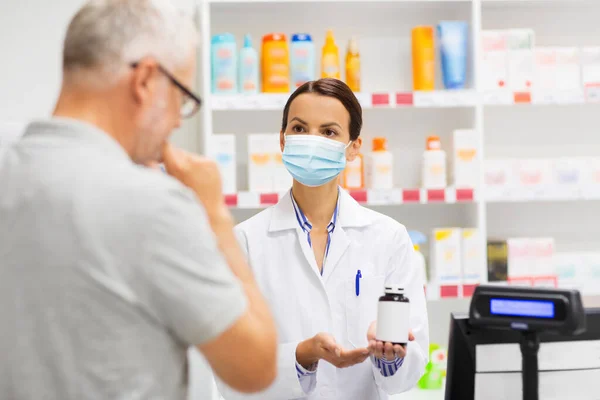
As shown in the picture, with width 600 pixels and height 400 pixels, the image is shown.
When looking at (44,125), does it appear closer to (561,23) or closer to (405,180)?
(405,180)

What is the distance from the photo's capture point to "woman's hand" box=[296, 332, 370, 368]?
5.60 feet

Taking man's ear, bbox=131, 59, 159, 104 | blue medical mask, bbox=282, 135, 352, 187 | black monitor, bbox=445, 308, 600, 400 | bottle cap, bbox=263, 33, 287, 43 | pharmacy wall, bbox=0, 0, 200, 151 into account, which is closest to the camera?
man's ear, bbox=131, 59, 159, 104

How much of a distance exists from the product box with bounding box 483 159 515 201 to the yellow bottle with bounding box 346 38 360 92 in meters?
0.74

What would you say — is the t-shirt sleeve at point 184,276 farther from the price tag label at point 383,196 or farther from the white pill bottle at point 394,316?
the price tag label at point 383,196

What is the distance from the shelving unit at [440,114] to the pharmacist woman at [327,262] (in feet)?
5.04

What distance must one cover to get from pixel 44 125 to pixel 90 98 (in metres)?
0.08

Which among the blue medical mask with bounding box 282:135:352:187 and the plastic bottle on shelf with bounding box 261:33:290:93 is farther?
the plastic bottle on shelf with bounding box 261:33:290:93

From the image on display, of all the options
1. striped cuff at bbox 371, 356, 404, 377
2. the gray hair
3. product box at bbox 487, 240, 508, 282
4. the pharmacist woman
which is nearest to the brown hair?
the pharmacist woman

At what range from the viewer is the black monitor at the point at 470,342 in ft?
4.36

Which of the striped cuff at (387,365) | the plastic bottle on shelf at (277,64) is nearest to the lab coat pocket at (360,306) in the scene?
the striped cuff at (387,365)

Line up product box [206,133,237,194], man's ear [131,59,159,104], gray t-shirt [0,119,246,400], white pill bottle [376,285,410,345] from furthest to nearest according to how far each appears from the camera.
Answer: product box [206,133,237,194]
white pill bottle [376,285,410,345]
man's ear [131,59,159,104]
gray t-shirt [0,119,246,400]

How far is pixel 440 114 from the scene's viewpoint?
3.86 metres

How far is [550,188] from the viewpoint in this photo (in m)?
3.46

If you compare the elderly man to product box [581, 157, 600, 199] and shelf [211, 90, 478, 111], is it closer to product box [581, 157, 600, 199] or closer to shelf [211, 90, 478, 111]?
shelf [211, 90, 478, 111]
